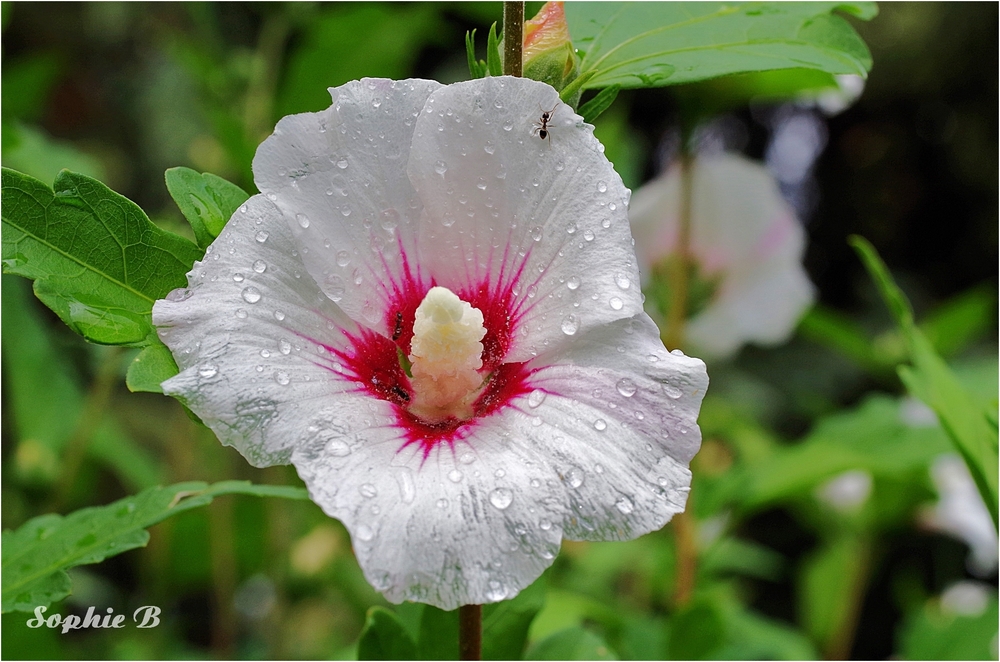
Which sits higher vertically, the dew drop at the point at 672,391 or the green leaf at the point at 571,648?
the dew drop at the point at 672,391

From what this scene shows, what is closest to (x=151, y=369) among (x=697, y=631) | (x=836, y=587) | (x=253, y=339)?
(x=253, y=339)

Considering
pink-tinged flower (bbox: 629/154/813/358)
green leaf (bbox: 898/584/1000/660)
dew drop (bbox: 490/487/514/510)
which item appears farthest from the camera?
pink-tinged flower (bbox: 629/154/813/358)

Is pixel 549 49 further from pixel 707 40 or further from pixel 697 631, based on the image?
pixel 697 631

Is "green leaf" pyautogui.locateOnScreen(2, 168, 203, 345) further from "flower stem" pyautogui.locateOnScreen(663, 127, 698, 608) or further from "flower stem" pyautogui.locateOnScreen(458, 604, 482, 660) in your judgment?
"flower stem" pyautogui.locateOnScreen(663, 127, 698, 608)

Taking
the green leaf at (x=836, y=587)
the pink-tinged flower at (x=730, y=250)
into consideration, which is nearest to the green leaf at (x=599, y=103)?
the pink-tinged flower at (x=730, y=250)

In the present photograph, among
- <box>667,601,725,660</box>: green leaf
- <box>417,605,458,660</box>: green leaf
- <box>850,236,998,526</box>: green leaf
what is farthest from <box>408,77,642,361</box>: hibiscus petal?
<box>667,601,725,660</box>: green leaf

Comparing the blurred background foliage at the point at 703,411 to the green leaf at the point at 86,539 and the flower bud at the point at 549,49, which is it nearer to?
the green leaf at the point at 86,539
